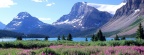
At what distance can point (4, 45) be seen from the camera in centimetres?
4256

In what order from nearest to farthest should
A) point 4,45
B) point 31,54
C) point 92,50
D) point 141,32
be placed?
1. point 31,54
2. point 92,50
3. point 4,45
4. point 141,32

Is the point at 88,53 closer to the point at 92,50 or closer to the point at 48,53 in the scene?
the point at 92,50

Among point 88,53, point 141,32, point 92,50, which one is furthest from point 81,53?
point 141,32

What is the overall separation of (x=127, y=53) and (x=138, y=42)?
78.3 feet

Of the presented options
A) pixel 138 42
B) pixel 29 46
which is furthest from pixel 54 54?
pixel 138 42

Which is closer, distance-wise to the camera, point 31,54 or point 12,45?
point 31,54

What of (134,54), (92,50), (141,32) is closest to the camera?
(134,54)

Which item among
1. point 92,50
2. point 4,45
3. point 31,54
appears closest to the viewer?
Answer: point 31,54

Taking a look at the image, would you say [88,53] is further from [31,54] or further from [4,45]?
Result: [4,45]

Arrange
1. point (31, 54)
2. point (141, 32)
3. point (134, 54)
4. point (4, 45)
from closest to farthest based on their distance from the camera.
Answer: point (31, 54)
point (134, 54)
point (4, 45)
point (141, 32)

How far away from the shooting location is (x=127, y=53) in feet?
68.8

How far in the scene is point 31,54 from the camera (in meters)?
19.0

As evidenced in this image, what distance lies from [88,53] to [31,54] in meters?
4.84

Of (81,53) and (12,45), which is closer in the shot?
(81,53)
